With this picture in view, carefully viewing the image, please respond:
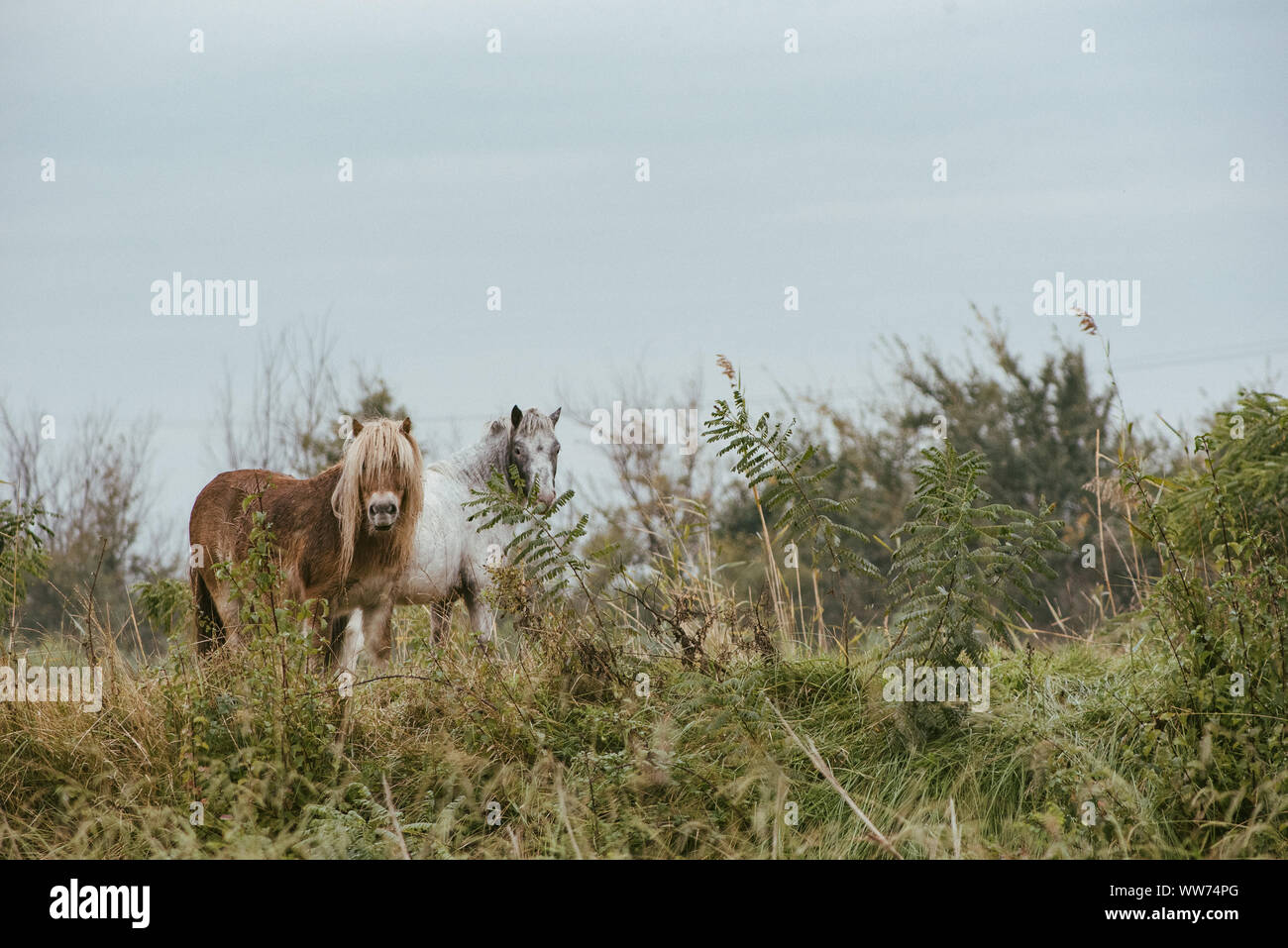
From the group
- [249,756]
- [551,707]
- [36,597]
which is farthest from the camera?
[36,597]

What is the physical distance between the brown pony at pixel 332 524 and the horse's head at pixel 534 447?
1014mm

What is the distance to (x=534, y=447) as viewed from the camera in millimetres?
7270

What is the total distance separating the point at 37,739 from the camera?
5.08 metres

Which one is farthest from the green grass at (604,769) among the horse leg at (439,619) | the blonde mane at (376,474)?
the horse leg at (439,619)

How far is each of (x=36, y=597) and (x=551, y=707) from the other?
16.7m

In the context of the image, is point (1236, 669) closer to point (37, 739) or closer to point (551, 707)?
point (551, 707)

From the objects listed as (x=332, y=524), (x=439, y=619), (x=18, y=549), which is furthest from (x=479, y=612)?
(x=18, y=549)

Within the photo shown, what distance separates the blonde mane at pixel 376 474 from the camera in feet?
20.0

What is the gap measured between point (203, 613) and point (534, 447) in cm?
213

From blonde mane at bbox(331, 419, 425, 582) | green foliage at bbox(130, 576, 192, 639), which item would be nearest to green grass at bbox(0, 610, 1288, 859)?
blonde mane at bbox(331, 419, 425, 582)

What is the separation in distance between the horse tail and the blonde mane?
0.77m
